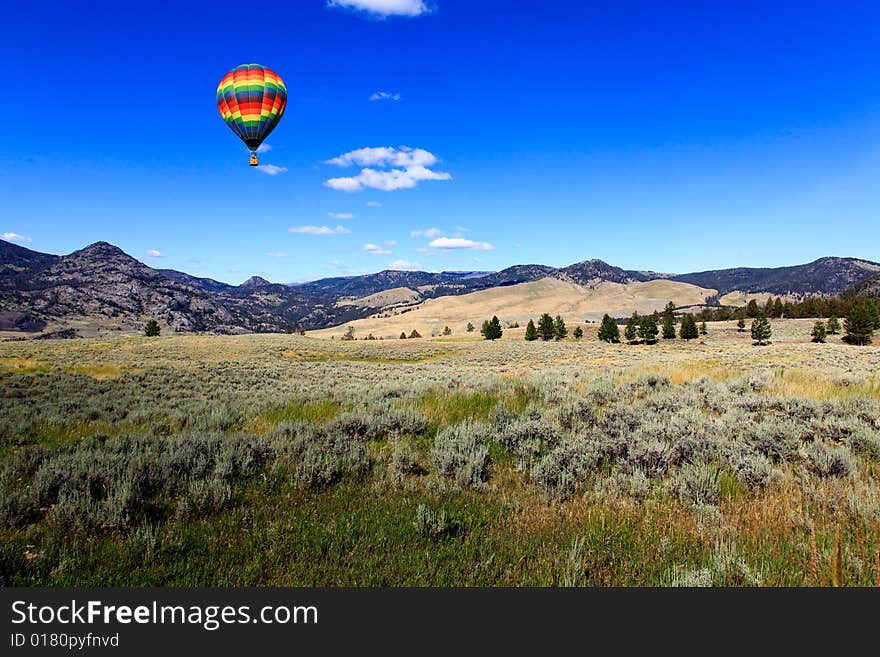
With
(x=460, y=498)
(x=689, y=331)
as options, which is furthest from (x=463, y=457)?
(x=689, y=331)

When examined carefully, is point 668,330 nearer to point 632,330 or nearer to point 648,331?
point 648,331

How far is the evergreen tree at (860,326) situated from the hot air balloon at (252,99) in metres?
84.6


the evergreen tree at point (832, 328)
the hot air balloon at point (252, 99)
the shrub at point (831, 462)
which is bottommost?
the evergreen tree at point (832, 328)

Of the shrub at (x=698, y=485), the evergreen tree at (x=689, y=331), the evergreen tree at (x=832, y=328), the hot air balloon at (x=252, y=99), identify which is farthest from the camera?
the evergreen tree at (x=689, y=331)

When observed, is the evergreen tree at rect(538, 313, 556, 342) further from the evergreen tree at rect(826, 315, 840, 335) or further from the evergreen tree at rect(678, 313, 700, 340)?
the evergreen tree at rect(826, 315, 840, 335)

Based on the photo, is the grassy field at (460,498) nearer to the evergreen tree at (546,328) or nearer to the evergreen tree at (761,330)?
the evergreen tree at (761,330)

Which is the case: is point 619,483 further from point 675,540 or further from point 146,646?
point 146,646

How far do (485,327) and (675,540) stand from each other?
9917 cm

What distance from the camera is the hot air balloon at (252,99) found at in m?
25.5

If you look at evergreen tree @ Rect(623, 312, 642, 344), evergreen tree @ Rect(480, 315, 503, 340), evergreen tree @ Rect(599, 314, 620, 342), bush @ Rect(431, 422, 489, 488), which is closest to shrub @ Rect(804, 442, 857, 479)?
bush @ Rect(431, 422, 489, 488)

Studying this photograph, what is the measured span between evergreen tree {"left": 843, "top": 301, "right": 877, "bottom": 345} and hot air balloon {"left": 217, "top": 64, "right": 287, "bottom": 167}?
84649 mm

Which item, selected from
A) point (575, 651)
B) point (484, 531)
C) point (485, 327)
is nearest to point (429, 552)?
point (484, 531)

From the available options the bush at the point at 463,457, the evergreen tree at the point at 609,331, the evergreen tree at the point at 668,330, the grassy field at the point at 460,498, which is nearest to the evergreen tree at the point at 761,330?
the evergreen tree at the point at 668,330

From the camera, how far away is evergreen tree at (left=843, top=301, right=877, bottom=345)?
6269 cm
